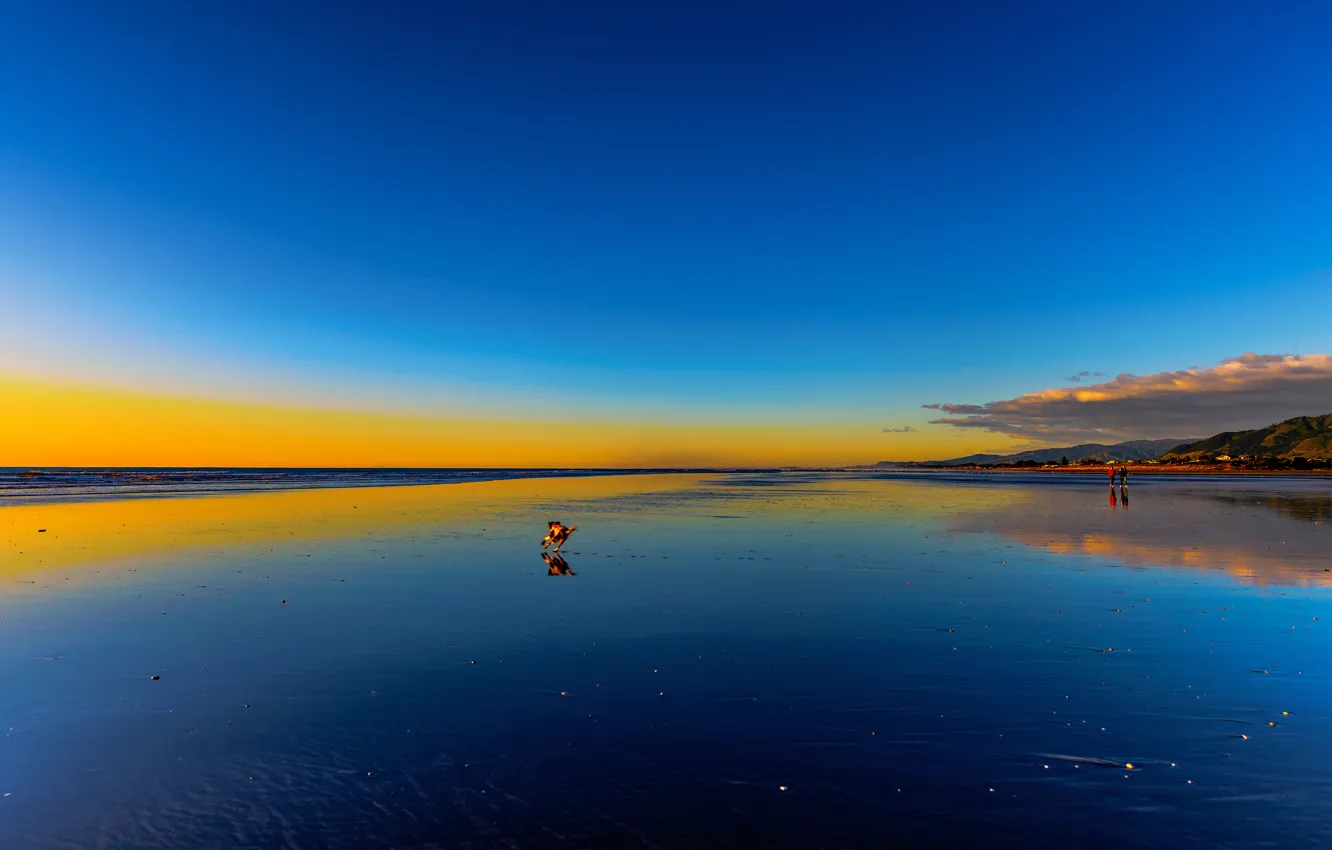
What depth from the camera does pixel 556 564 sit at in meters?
20.6

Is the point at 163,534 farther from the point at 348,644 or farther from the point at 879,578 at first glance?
the point at 879,578

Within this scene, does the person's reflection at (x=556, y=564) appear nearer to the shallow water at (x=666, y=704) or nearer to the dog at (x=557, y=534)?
the shallow water at (x=666, y=704)

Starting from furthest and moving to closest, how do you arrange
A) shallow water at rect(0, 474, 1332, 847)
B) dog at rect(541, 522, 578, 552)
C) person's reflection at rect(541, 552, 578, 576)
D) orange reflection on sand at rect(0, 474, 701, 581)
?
1. dog at rect(541, 522, 578, 552)
2. orange reflection on sand at rect(0, 474, 701, 581)
3. person's reflection at rect(541, 552, 578, 576)
4. shallow water at rect(0, 474, 1332, 847)

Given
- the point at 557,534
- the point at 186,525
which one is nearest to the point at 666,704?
the point at 557,534

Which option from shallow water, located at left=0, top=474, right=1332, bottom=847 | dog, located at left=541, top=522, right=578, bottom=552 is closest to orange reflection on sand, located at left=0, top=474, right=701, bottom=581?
shallow water, located at left=0, top=474, right=1332, bottom=847

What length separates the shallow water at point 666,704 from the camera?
20.3ft

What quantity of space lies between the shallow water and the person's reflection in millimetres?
448

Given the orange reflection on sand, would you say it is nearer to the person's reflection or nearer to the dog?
the dog

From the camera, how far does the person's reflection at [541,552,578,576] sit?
19.1 metres

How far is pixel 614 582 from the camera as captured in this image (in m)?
17.8

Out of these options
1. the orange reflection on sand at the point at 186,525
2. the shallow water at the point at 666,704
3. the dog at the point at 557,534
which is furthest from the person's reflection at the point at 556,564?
the orange reflection on sand at the point at 186,525

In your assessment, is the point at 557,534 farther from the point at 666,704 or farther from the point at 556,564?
the point at 666,704

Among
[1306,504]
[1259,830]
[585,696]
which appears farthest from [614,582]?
[1306,504]

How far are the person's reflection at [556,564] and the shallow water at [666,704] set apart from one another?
0.45 m
